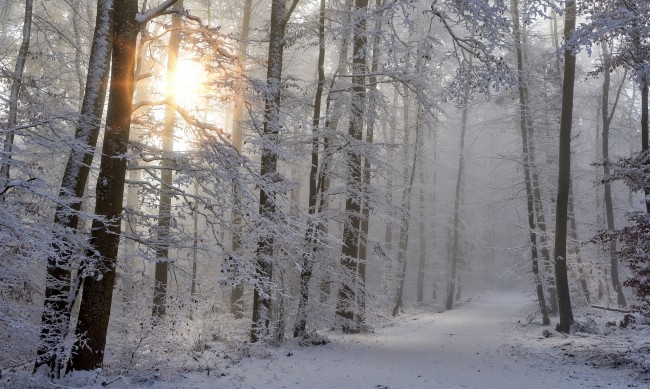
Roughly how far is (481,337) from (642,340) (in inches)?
173

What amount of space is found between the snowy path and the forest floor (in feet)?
0.05

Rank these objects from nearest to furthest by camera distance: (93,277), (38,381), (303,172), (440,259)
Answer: (38,381), (93,277), (303,172), (440,259)

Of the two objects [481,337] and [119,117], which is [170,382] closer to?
[119,117]

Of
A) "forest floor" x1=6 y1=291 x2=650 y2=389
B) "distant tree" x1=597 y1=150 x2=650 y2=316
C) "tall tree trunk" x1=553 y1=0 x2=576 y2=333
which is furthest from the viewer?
"tall tree trunk" x1=553 y1=0 x2=576 y2=333

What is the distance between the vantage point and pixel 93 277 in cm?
666

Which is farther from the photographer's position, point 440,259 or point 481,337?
point 440,259

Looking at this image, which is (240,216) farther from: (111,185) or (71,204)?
(111,185)

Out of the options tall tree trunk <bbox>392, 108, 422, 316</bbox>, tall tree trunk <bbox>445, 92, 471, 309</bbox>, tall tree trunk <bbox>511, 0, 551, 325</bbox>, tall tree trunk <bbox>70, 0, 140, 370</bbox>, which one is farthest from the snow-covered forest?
tall tree trunk <bbox>445, 92, 471, 309</bbox>

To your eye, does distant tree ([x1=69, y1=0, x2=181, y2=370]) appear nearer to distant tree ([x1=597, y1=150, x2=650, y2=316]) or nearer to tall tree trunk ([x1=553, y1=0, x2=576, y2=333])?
distant tree ([x1=597, y1=150, x2=650, y2=316])

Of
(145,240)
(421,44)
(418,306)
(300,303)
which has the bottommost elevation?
(418,306)

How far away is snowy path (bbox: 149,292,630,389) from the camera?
7.84m

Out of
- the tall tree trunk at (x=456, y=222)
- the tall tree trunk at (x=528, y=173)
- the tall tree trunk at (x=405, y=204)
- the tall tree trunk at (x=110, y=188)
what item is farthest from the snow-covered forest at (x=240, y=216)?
the tall tree trunk at (x=456, y=222)

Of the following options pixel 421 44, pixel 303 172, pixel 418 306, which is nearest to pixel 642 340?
pixel 421 44

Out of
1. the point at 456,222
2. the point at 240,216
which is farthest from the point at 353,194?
the point at 456,222
